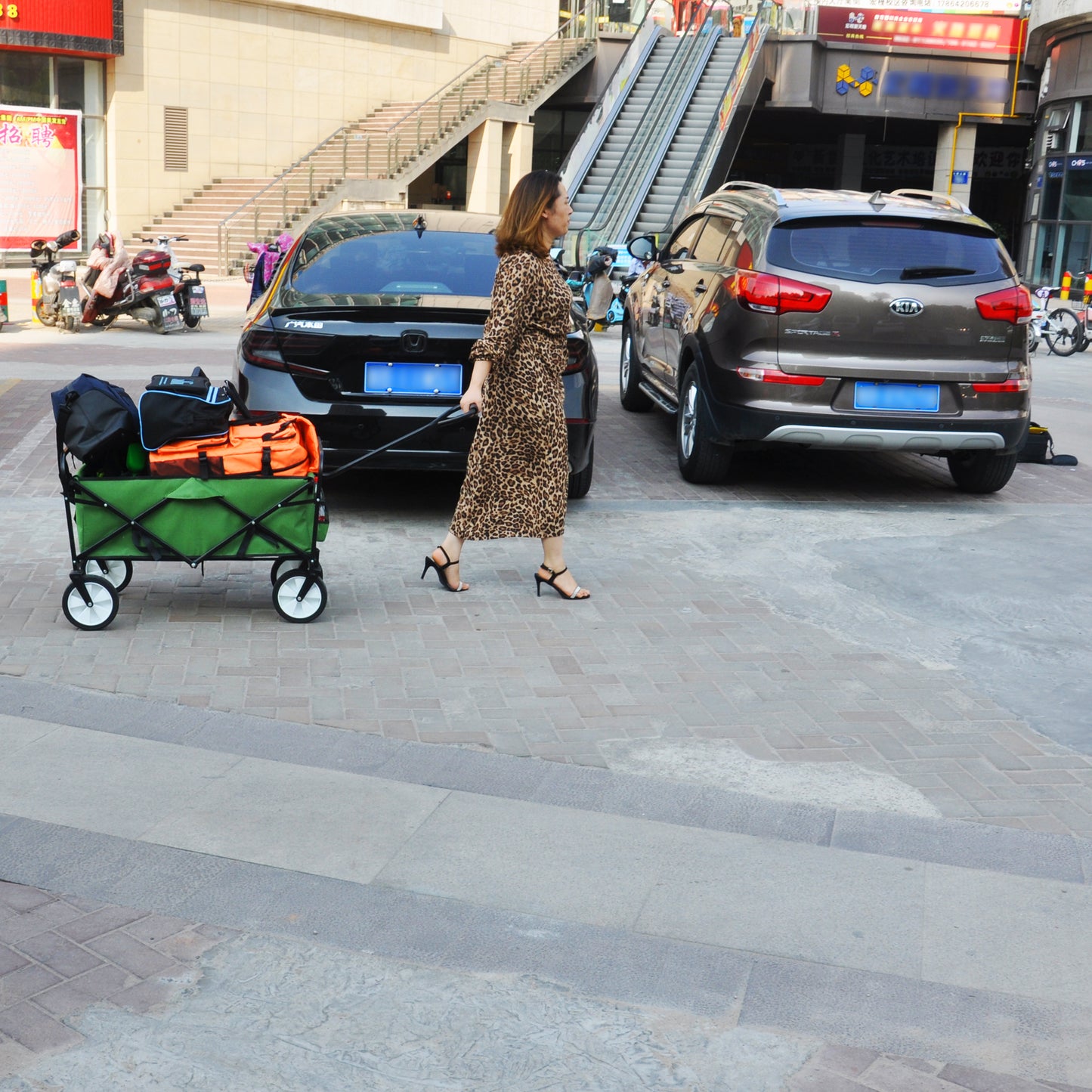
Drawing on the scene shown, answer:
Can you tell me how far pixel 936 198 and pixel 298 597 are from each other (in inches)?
219

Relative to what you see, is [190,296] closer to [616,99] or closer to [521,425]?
[521,425]

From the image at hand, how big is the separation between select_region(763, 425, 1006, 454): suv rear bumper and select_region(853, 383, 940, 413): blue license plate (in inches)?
5.0

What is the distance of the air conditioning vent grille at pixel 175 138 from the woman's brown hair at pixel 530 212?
26.2 metres

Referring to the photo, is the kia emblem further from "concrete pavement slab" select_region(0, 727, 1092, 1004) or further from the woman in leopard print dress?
"concrete pavement slab" select_region(0, 727, 1092, 1004)

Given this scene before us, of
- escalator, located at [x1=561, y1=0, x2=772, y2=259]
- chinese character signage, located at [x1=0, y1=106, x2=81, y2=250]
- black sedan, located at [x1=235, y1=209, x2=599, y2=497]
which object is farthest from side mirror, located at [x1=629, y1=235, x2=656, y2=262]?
chinese character signage, located at [x1=0, y1=106, x2=81, y2=250]

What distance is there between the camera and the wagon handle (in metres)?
6.30

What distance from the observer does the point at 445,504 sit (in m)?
8.15

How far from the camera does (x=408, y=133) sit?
32.0m

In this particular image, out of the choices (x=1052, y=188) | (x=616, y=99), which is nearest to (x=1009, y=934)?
(x=616, y=99)

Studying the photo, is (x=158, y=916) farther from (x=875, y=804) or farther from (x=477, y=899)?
(x=875, y=804)

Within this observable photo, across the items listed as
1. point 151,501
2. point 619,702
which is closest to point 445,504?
point 151,501

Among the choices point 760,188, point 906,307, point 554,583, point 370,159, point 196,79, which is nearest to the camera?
point 554,583

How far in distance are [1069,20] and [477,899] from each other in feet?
108

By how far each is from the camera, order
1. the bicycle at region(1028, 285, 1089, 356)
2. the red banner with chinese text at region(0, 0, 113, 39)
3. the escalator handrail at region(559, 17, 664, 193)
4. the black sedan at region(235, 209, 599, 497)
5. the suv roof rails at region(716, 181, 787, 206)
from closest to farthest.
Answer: the black sedan at region(235, 209, 599, 497) → the suv roof rails at region(716, 181, 787, 206) → the bicycle at region(1028, 285, 1089, 356) → the red banner with chinese text at region(0, 0, 113, 39) → the escalator handrail at region(559, 17, 664, 193)
